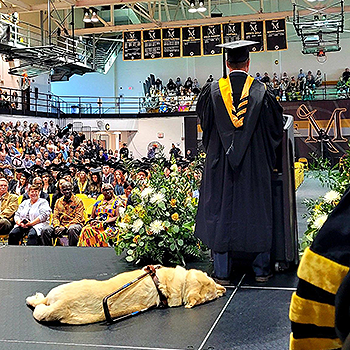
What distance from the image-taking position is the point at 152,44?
16.1 meters

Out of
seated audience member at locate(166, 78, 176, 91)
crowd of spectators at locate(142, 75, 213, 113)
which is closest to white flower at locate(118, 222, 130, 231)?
crowd of spectators at locate(142, 75, 213, 113)

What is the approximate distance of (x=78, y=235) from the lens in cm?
579

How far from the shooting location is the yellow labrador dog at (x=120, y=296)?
8.04 feet

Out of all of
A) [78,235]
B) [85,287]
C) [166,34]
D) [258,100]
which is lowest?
[78,235]

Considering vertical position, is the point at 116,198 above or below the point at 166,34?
below

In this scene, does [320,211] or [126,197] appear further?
[126,197]

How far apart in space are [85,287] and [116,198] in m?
3.41

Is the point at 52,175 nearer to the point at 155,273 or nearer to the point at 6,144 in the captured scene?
the point at 6,144

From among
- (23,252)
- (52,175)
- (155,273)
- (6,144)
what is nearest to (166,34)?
(6,144)

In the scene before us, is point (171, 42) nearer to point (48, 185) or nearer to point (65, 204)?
point (48, 185)

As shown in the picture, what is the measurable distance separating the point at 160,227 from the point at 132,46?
13.8m

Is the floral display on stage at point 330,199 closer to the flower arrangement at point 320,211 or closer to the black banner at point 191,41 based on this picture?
the flower arrangement at point 320,211

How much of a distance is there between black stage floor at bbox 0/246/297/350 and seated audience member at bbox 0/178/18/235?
3.38 m

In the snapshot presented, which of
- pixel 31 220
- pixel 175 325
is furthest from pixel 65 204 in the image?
pixel 175 325
